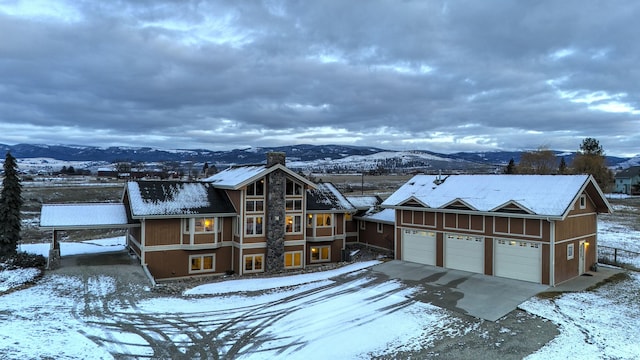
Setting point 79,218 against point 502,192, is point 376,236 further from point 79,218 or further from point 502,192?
point 79,218

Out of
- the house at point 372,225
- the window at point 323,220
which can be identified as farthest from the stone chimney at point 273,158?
the house at point 372,225

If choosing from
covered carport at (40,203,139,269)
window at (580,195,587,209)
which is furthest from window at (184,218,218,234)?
window at (580,195,587,209)

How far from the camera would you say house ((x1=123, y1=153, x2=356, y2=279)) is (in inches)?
1029

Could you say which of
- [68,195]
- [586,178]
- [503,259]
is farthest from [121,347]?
[68,195]

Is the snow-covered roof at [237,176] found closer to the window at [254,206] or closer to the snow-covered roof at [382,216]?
the window at [254,206]

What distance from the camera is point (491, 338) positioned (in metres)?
Answer: 14.7

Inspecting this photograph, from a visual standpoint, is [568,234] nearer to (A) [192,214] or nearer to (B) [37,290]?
(A) [192,214]

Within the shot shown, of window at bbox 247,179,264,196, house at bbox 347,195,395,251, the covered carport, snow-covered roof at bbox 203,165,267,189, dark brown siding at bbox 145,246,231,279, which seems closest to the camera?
the covered carport

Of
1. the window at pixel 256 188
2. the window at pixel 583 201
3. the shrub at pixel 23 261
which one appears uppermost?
the window at pixel 256 188

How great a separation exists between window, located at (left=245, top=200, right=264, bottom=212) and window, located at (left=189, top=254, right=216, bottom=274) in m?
3.98

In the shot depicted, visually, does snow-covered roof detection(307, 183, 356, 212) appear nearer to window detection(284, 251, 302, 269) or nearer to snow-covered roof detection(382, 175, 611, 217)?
window detection(284, 251, 302, 269)

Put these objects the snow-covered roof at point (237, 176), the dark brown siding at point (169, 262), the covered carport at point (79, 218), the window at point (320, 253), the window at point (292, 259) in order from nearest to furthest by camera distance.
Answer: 1. the covered carport at point (79, 218)
2. the dark brown siding at point (169, 262)
3. the snow-covered roof at point (237, 176)
4. the window at point (292, 259)
5. the window at point (320, 253)

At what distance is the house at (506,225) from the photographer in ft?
70.7

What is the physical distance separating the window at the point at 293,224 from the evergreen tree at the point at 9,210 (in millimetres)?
16129
